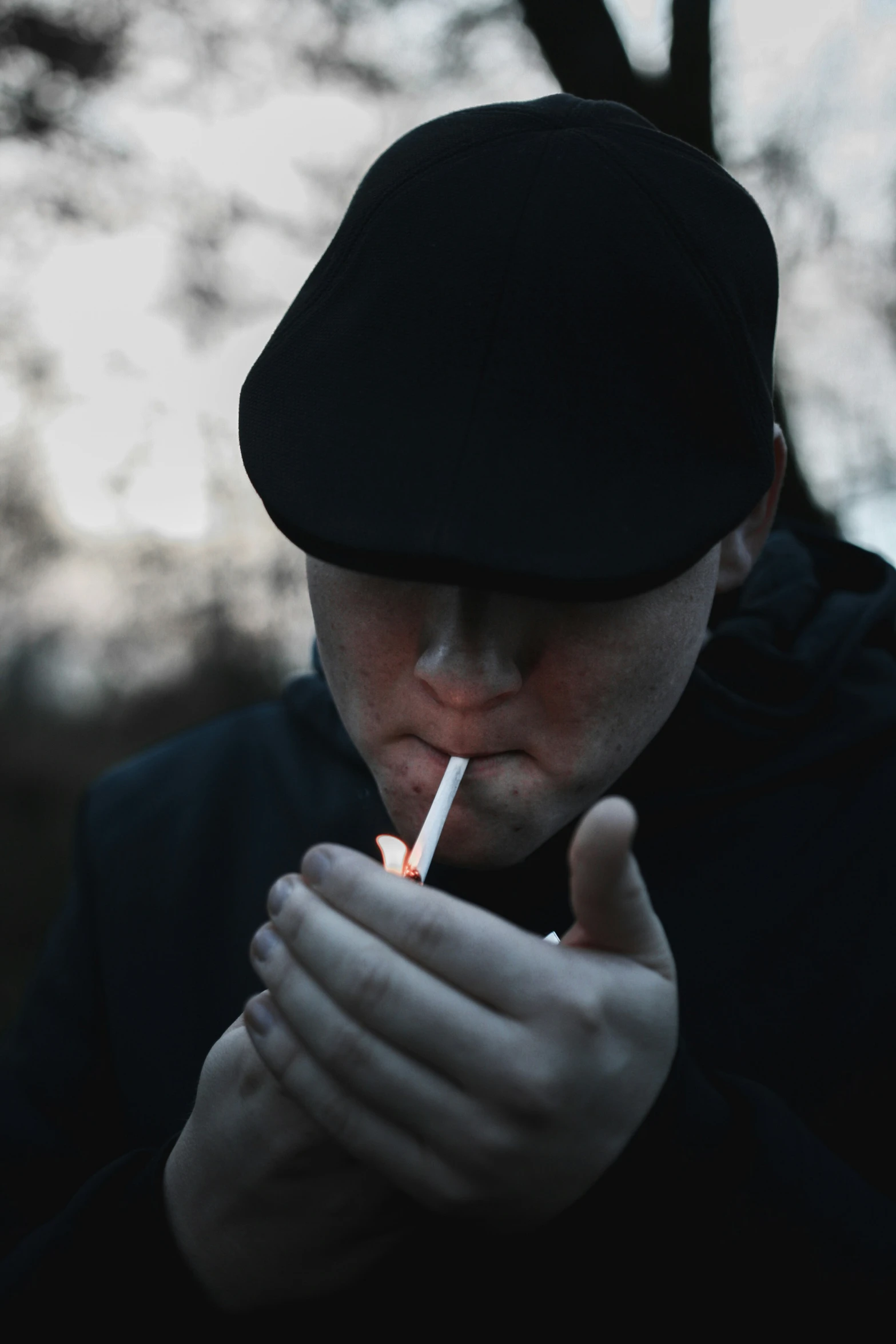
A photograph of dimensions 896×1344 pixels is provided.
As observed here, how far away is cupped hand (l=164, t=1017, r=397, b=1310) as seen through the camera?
2.90 ft

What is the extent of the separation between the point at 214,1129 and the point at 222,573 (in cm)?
610

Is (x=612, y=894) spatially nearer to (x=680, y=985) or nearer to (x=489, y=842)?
(x=489, y=842)

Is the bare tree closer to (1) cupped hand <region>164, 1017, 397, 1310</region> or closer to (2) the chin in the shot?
(2) the chin

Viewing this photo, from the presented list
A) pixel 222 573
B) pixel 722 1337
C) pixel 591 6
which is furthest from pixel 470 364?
pixel 222 573

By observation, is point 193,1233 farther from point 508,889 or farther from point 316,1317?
point 508,889

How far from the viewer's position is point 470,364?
3.06 feet

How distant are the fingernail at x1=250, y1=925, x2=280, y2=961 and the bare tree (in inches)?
89.9

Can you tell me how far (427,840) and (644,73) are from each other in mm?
2643

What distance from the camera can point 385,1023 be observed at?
0.74 m

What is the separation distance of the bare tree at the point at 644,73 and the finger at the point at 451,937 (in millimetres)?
2276

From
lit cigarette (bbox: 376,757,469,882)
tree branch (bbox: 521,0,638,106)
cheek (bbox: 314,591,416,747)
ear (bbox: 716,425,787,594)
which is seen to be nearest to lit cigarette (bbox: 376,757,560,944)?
lit cigarette (bbox: 376,757,469,882)

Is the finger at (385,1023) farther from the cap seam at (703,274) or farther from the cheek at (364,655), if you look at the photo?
the cap seam at (703,274)

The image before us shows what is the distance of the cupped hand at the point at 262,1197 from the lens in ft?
2.90

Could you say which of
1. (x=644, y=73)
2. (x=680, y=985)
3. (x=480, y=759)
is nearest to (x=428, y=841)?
(x=480, y=759)
